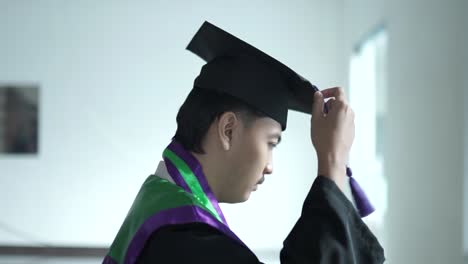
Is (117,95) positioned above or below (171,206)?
above

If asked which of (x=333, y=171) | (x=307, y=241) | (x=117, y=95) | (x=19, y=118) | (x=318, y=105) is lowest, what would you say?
(x=307, y=241)

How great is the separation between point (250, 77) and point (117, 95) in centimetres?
556

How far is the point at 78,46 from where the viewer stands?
6.50 meters

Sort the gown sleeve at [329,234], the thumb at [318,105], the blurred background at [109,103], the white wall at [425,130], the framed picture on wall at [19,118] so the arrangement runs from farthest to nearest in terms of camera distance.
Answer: the framed picture on wall at [19,118], the blurred background at [109,103], the white wall at [425,130], the thumb at [318,105], the gown sleeve at [329,234]

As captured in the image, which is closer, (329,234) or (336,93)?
(329,234)

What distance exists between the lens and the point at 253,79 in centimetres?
105

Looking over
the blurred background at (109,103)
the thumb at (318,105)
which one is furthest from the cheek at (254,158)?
the blurred background at (109,103)

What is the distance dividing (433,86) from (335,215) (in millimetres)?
2529

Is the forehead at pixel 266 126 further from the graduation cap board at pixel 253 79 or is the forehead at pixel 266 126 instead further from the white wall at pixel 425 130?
the white wall at pixel 425 130

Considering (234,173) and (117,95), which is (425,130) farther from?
(117,95)

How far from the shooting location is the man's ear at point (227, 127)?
0.94m

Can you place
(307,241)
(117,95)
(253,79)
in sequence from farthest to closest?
(117,95) < (253,79) < (307,241)

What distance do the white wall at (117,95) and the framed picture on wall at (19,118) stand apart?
99mm

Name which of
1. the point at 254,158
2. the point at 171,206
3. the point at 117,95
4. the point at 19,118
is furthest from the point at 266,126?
the point at 19,118
